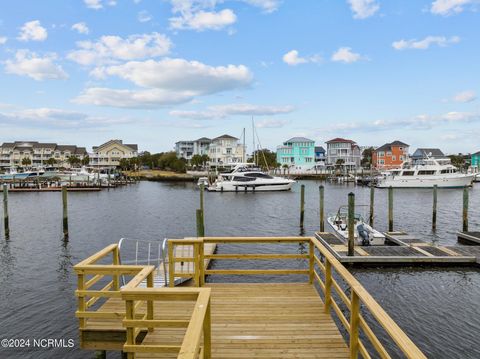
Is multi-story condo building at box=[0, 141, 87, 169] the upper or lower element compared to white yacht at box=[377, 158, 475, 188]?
upper

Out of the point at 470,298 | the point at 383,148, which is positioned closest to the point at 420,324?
the point at 470,298

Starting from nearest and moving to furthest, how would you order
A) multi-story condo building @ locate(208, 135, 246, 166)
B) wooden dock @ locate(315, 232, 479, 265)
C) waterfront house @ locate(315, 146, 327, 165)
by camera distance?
wooden dock @ locate(315, 232, 479, 265) < multi-story condo building @ locate(208, 135, 246, 166) < waterfront house @ locate(315, 146, 327, 165)

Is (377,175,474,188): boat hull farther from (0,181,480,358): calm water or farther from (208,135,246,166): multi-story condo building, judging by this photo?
(208,135,246,166): multi-story condo building

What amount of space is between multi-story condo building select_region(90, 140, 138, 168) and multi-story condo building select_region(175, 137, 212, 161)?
1861cm

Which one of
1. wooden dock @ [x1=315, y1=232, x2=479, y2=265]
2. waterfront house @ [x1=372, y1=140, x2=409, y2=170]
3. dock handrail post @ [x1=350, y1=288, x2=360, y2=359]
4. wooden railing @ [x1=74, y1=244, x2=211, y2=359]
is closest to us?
wooden railing @ [x1=74, y1=244, x2=211, y2=359]

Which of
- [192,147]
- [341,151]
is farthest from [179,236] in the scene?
[192,147]

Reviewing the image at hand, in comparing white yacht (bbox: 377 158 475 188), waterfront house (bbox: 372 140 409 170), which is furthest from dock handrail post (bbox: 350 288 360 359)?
waterfront house (bbox: 372 140 409 170)

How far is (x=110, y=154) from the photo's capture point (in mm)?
136000

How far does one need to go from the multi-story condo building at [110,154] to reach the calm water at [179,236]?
8916cm

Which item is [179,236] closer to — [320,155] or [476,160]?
[320,155]

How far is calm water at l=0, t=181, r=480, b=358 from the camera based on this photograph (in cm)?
1158

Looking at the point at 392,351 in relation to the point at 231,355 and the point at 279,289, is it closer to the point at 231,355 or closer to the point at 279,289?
the point at 279,289

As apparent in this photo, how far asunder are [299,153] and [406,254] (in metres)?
115

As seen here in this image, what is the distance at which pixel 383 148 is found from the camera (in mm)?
126062
